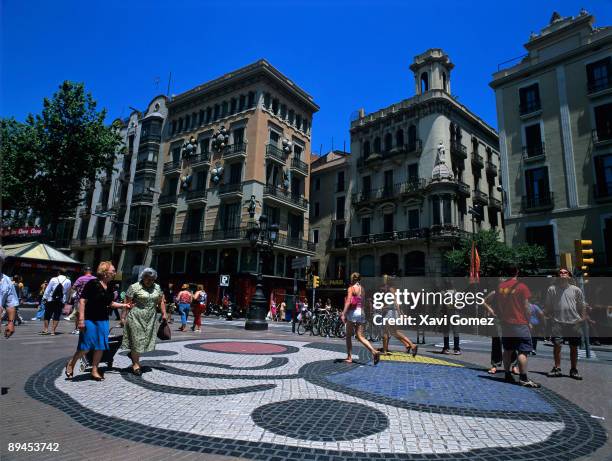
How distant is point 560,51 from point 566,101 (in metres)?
4.07

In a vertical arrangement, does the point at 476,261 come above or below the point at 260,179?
below

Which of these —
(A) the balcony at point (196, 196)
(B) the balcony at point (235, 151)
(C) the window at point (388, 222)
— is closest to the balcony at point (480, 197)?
(C) the window at point (388, 222)

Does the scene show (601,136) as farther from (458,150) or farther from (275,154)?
(275,154)

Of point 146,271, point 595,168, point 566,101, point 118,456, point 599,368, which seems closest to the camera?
point 118,456

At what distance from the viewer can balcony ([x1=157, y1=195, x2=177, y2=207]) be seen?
1512 inches

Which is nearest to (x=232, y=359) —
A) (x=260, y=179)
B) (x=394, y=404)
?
(x=394, y=404)

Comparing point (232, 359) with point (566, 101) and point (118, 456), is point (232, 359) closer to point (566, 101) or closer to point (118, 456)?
point (118, 456)

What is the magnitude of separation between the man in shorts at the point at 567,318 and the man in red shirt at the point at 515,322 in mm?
1199

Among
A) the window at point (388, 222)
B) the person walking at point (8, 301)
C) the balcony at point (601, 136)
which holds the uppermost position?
the balcony at point (601, 136)

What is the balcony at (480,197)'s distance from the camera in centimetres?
3424

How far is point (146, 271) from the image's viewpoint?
617 cm

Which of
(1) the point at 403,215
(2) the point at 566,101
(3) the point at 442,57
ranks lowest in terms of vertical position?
(1) the point at 403,215

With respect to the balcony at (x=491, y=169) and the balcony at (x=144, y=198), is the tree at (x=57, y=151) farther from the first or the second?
the balcony at (x=491, y=169)

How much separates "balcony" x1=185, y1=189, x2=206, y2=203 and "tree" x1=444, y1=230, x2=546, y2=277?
74.1ft
